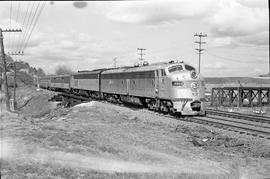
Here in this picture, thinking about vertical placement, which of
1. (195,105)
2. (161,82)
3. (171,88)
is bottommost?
(195,105)

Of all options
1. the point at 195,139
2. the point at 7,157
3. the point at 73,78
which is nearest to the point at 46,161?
the point at 7,157

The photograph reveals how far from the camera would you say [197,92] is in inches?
896

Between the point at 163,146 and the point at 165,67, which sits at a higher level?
the point at 165,67

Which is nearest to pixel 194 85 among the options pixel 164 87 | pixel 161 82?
pixel 164 87

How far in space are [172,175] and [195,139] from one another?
16.9 feet

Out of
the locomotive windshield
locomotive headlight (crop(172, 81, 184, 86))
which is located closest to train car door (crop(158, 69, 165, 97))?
the locomotive windshield

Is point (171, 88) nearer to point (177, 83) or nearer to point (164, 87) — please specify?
point (177, 83)

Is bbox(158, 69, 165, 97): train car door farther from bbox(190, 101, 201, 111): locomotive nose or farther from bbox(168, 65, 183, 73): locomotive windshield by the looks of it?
bbox(190, 101, 201, 111): locomotive nose

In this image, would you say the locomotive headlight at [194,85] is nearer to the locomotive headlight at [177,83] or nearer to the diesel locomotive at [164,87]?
the diesel locomotive at [164,87]

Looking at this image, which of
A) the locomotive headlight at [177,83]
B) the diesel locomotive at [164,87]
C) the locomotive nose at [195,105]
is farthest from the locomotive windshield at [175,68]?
the locomotive nose at [195,105]

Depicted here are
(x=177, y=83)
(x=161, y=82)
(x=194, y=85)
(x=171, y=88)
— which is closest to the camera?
(x=171, y=88)

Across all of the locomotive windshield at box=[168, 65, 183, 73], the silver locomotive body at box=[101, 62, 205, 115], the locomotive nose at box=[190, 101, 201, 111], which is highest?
the locomotive windshield at box=[168, 65, 183, 73]

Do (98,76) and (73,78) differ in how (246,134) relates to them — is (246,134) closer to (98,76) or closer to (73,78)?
(98,76)

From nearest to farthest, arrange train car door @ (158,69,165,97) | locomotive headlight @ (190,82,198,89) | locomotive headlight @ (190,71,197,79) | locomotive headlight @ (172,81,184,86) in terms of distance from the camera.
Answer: locomotive headlight @ (172,81,184,86) < locomotive headlight @ (190,82,198,89) < locomotive headlight @ (190,71,197,79) < train car door @ (158,69,165,97)
